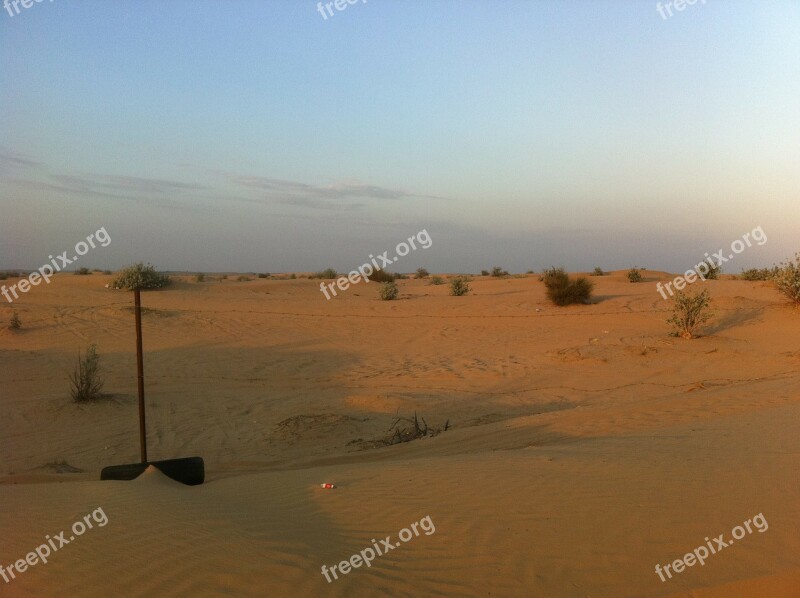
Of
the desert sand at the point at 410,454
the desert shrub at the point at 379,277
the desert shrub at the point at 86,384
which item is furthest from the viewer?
the desert shrub at the point at 379,277

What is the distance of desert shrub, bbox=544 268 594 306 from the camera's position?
27969 millimetres

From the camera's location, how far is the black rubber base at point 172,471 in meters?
7.21

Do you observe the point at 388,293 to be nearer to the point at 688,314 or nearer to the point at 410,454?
the point at 688,314

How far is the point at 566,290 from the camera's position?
28.0m

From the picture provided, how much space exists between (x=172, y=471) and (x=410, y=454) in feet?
10.8

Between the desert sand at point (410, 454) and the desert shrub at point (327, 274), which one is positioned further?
the desert shrub at point (327, 274)

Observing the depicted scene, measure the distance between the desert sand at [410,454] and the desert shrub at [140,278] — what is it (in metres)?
9.18

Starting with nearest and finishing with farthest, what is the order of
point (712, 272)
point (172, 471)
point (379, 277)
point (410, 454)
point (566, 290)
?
point (172, 471)
point (410, 454)
point (566, 290)
point (712, 272)
point (379, 277)

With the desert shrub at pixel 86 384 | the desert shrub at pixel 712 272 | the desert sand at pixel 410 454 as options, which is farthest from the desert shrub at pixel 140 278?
the desert shrub at pixel 712 272

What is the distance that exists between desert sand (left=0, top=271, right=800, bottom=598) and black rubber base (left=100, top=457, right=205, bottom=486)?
1.09ft

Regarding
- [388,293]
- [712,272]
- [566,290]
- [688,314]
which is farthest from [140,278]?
[712,272]

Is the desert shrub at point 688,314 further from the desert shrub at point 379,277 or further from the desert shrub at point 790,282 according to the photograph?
the desert shrub at point 379,277

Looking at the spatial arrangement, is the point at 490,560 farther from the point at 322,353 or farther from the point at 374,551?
the point at 322,353

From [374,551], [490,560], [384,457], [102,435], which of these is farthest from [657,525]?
[102,435]
